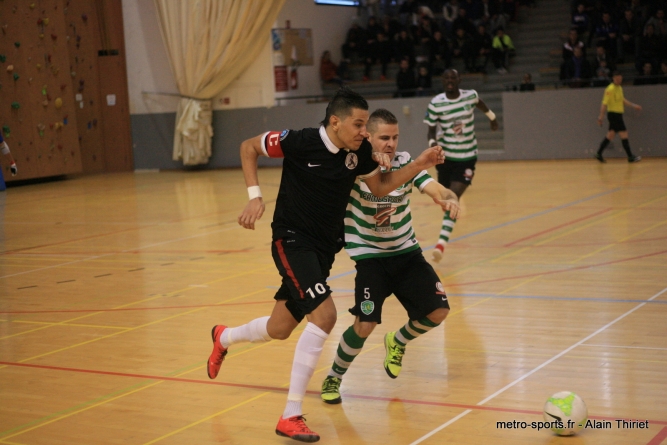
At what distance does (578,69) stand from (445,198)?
57.8 ft

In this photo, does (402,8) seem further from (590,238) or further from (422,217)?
(590,238)

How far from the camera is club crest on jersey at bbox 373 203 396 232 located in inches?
200

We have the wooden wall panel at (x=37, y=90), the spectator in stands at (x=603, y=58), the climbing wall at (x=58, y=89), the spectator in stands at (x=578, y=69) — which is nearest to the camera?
the spectator in stands at (x=578, y=69)

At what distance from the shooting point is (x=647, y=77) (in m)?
20.0

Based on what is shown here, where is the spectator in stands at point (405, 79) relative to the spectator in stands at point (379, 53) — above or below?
below

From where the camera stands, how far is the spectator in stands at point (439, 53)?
78.6 feet

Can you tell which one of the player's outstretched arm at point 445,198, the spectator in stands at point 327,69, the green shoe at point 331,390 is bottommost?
the green shoe at point 331,390

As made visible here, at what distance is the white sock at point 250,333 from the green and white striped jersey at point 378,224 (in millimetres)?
670

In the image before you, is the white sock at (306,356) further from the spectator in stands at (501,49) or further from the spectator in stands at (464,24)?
the spectator in stands at (464,24)

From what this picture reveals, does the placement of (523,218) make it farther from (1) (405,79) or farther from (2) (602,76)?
(1) (405,79)

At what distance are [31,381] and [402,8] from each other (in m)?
23.2

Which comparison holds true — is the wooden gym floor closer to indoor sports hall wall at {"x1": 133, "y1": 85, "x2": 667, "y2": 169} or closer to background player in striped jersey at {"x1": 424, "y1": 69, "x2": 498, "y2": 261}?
background player in striped jersey at {"x1": 424, "y1": 69, "x2": 498, "y2": 261}

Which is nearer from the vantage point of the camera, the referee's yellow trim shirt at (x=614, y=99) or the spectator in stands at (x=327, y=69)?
the referee's yellow trim shirt at (x=614, y=99)

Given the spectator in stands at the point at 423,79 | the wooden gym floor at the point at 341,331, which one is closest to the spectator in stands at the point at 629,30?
the spectator in stands at the point at 423,79
